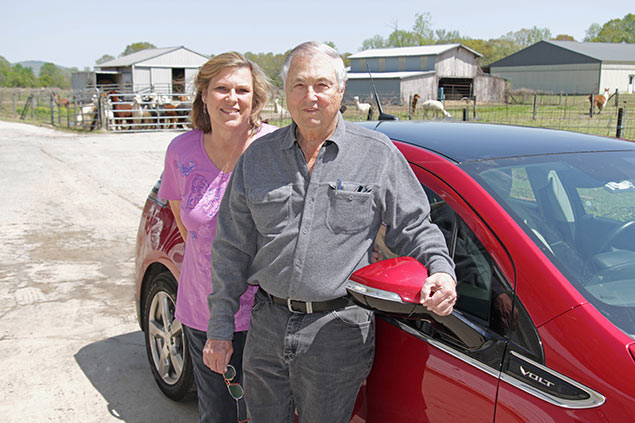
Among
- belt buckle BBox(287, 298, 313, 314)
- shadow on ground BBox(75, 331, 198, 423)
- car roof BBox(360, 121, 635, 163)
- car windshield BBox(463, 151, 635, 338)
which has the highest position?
car roof BBox(360, 121, 635, 163)

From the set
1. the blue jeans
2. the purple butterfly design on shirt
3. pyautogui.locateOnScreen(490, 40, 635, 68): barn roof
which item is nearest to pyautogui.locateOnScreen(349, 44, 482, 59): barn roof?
pyautogui.locateOnScreen(490, 40, 635, 68): barn roof

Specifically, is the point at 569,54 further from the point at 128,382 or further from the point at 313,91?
the point at 313,91

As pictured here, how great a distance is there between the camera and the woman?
2.61 metres

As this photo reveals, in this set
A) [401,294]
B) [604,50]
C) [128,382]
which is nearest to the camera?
[401,294]

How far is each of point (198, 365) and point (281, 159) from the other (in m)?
1.12

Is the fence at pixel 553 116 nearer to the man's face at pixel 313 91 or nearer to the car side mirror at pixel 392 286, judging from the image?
the man's face at pixel 313 91

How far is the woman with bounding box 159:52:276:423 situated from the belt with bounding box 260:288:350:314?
0.55 m

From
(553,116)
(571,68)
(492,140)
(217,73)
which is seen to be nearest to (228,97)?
(217,73)

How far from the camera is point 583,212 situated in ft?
7.80

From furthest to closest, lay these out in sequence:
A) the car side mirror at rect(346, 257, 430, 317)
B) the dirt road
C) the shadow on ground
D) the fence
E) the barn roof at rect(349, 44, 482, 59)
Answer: the barn roof at rect(349, 44, 482, 59) → the fence → the dirt road → the shadow on ground → the car side mirror at rect(346, 257, 430, 317)

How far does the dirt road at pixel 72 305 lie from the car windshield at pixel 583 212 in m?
2.35

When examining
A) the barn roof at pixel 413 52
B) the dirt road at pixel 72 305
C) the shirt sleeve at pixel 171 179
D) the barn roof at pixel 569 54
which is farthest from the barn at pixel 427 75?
the shirt sleeve at pixel 171 179

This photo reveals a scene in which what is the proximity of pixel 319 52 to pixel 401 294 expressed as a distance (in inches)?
34.8

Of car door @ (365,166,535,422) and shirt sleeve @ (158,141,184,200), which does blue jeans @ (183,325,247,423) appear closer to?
shirt sleeve @ (158,141,184,200)
